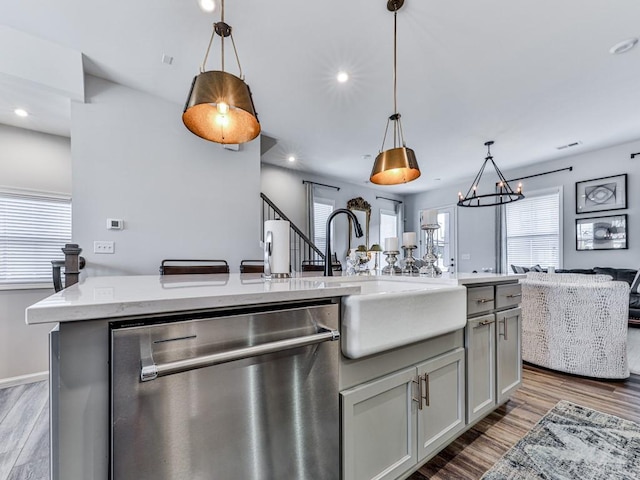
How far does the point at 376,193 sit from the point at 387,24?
5213mm

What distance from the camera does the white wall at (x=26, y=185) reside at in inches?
116

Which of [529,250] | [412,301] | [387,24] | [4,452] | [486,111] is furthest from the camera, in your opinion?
[529,250]

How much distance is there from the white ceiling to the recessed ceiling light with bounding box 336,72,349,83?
6 cm

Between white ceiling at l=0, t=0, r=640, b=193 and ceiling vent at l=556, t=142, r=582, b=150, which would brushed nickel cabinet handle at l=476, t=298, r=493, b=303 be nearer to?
white ceiling at l=0, t=0, r=640, b=193

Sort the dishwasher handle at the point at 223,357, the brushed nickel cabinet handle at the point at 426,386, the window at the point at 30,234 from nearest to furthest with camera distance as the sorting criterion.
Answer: the dishwasher handle at the point at 223,357 < the brushed nickel cabinet handle at the point at 426,386 < the window at the point at 30,234

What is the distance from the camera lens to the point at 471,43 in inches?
97.6

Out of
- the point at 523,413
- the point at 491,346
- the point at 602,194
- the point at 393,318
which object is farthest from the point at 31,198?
the point at 602,194

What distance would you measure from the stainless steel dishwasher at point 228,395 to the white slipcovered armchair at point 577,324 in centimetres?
274

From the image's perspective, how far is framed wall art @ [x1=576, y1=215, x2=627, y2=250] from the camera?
4613 mm

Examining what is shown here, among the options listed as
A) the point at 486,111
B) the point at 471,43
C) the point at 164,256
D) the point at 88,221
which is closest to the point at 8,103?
the point at 88,221

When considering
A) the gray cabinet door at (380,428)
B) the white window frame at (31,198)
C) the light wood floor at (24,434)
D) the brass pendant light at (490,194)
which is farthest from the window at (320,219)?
the gray cabinet door at (380,428)

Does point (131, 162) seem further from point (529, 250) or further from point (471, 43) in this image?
point (529, 250)

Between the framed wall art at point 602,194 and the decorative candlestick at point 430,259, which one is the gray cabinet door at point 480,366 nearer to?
the decorative candlestick at point 430,259

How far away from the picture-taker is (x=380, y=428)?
119 centimetres
